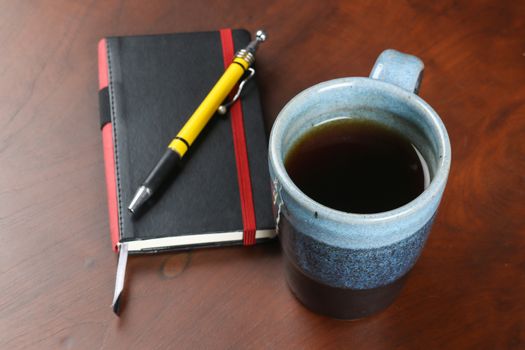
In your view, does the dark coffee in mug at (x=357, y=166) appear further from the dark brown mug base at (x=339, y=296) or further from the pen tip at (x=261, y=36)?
the pen tip at (x=261, y=36)

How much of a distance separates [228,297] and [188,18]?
1.12 ft

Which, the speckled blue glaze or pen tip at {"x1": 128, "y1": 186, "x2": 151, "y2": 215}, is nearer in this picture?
the speckled blue glaze

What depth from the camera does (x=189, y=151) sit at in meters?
0.71

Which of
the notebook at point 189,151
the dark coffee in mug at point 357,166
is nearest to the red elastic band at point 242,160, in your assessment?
the notebook at point 189,151

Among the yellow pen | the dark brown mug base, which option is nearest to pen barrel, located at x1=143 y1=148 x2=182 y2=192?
the yellow pen

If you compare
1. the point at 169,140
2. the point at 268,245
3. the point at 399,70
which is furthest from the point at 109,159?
the point at 399,70

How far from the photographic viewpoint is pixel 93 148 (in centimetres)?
73

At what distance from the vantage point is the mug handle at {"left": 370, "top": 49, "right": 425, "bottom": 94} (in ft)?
1.90

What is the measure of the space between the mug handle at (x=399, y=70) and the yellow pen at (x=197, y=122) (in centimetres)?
20

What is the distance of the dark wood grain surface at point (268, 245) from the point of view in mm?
629

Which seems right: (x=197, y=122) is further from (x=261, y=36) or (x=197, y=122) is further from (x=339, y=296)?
(x=339, y=296)

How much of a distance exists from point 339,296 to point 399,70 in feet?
0.62

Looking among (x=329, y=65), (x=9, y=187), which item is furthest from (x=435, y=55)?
(x=9, y=187)

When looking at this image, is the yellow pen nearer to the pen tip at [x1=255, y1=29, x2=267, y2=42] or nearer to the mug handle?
the pen tip at [x1=255, y1=29, x2=267, y2=42]
